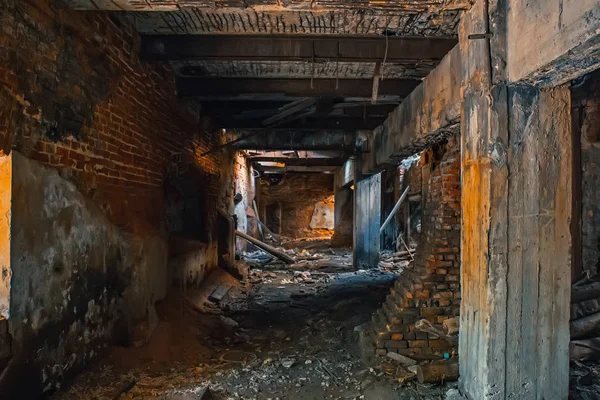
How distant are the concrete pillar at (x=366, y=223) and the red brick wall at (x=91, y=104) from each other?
5338mm

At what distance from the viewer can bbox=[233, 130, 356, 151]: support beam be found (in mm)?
7941

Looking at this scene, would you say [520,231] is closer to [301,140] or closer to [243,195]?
[301,140]

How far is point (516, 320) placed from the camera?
2.15 m

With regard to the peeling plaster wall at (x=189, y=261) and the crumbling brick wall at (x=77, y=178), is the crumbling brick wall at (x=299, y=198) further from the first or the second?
the crumbling brick wall at (x=77, y=178)

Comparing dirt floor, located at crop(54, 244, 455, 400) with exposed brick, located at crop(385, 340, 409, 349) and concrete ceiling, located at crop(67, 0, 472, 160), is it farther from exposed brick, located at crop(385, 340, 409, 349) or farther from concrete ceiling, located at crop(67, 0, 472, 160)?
concrete ceiling, located at crop(67, 0, 472, 160)

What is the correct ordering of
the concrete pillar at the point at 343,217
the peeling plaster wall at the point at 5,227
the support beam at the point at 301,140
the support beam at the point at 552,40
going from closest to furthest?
the support beam at the point at 552,40 → the peeling plaster wall at the point at 5,227 → the support beam at the point at 301,140 → the concrete pillar at the point at 343,217

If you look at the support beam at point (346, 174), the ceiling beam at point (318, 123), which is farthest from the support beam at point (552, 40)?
the support beam at point (346, 174)

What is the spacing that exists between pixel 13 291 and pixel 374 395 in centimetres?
286

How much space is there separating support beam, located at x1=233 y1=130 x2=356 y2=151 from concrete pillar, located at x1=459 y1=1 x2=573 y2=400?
5.78 metres

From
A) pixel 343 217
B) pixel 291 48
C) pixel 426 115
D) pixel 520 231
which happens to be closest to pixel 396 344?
pixel 520 231

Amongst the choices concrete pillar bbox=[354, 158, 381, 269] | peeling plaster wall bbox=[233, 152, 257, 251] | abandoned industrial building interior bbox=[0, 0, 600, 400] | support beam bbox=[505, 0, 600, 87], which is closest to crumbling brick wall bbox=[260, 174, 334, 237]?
peeling plaster wall bbox=[233, 152, 257, 251]

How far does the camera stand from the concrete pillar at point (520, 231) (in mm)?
2133

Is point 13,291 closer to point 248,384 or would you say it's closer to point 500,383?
point 248,384

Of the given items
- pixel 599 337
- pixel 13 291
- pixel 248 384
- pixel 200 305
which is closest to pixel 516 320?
pixel 599 337
